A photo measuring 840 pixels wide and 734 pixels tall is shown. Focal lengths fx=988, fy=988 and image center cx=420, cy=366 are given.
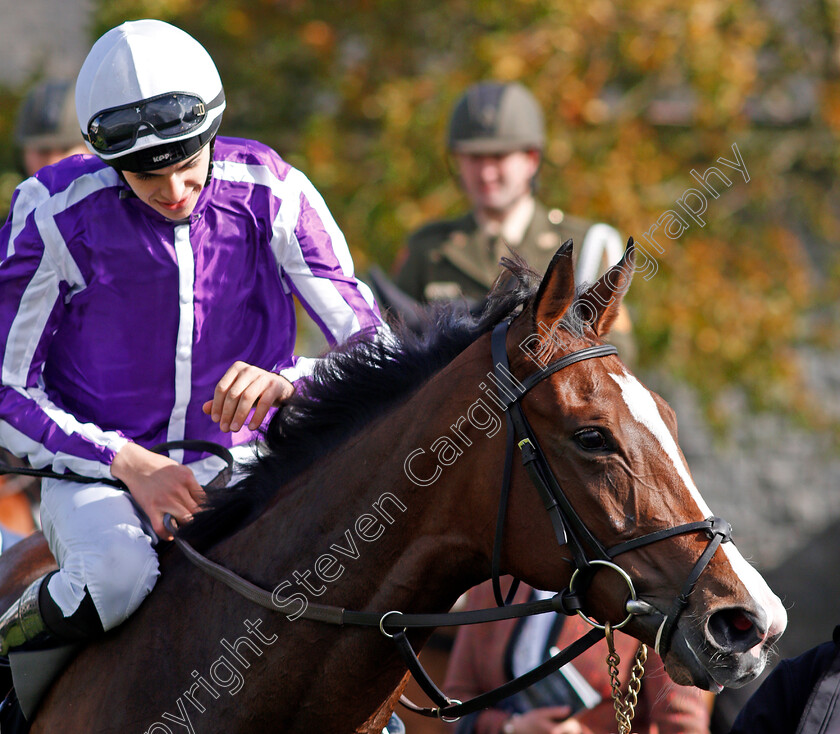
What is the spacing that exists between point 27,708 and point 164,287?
3.88 ft

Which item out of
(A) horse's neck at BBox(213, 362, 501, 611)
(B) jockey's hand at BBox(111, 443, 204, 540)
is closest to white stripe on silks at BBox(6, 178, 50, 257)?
(B) jockey's hand at BBox(111, 443, 204, 540)

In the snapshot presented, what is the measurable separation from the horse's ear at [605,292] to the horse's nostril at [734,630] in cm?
72

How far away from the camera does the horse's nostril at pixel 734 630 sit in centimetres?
195

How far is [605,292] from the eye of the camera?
2.34m

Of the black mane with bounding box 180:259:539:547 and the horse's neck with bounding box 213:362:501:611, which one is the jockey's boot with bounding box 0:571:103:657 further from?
the horse's neck with bounding box 213:362:501:611

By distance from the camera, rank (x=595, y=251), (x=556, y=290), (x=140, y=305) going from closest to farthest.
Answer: (x=556, y=290)
(x=140, y=305)
(x=595, y=251)

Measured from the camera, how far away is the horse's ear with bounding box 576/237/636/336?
2.34 m

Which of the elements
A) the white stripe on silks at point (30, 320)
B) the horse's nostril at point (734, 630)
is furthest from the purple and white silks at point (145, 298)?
the horse's nostril at point (734, 630)

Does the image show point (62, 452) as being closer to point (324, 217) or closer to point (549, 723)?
point (324, 217)

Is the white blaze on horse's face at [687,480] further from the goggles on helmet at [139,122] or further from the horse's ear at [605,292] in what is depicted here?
the goggles on helmet at [139,122]

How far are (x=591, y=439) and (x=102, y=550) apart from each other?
1293mm

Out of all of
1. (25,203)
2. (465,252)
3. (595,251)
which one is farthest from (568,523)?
(465,252)

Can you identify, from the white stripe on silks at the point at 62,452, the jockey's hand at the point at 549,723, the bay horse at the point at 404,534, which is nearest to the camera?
the bay horse at the point at 404,534

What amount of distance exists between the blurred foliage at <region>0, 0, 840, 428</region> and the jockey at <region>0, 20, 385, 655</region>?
4.33m
